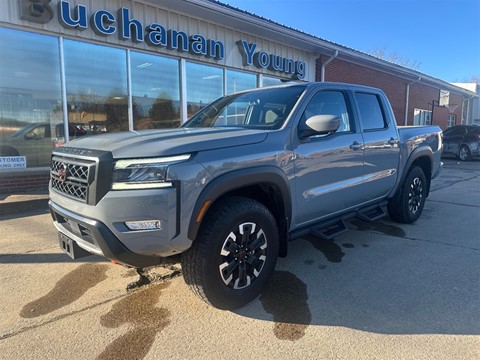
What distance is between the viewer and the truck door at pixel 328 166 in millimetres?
3473

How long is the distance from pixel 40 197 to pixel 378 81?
52.9 feet

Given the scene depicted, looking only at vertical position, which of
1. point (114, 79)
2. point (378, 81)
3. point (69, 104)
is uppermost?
point (378, 81)

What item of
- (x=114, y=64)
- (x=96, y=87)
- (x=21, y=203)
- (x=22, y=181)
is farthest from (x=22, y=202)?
(x=114, y=64)

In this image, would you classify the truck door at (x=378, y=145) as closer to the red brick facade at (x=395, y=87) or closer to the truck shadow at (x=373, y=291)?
the truck shadow at (x=373, y=291)

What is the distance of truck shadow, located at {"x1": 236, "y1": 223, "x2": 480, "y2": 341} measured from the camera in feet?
9.30

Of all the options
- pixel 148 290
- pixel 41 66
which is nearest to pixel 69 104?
pixel 41 66

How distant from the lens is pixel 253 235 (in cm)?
307

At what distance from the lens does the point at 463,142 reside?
16.8 metres

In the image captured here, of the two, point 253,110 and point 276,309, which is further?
point 253,110

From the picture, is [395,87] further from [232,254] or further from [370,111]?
[232,254]

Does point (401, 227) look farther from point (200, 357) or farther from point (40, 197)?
point (40, 197)

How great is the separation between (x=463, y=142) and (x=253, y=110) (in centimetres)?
1644

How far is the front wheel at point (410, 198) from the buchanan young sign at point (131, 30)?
9.78 ft

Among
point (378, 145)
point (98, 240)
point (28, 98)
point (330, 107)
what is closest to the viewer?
point (98, 240)
